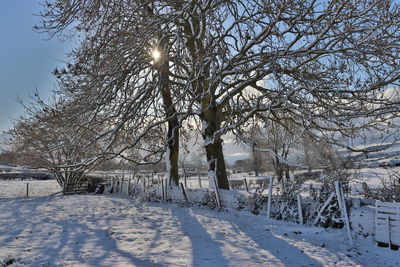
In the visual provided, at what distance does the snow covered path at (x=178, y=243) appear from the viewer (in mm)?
5277

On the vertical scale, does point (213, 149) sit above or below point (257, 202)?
above

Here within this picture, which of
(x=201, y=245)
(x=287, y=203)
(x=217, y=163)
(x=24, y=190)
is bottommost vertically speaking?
(x=24, y=190)

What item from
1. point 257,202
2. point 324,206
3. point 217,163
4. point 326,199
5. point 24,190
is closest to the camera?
point 324,206

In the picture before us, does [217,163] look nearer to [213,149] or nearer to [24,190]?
[213,149]

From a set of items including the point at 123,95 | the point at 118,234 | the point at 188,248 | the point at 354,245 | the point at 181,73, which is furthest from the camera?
the point at 181,73

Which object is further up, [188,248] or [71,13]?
[71,13]

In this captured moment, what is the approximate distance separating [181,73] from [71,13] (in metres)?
5.72

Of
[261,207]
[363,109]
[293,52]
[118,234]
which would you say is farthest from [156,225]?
[363,109]

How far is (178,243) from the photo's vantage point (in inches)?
254

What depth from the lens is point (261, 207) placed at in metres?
9.80

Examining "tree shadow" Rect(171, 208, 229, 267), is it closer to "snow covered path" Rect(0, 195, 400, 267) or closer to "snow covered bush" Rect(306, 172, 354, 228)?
"snow covered path" Rect(0, 195, 400, 267)

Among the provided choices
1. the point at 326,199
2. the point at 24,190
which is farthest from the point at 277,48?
the point at 24,190

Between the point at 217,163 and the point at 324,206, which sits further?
the point at 217,163

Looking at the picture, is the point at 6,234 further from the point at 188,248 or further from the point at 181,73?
the point at 181,73
